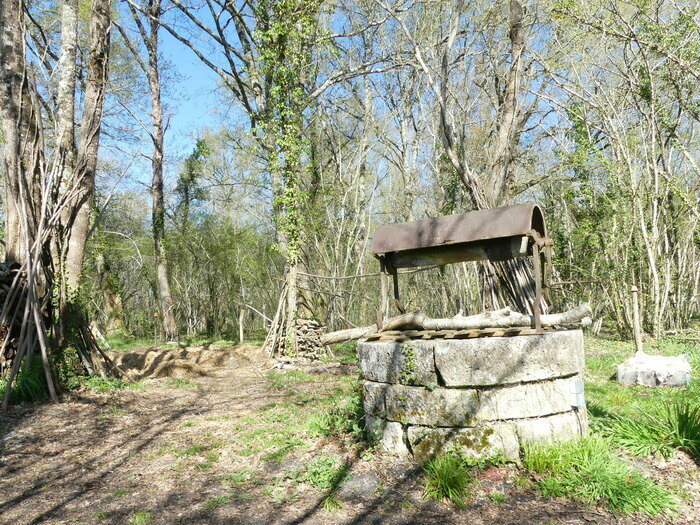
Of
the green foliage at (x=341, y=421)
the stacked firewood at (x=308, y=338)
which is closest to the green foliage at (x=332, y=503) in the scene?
the green foliage at (x=341, y=421)

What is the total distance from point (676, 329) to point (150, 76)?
612 inches

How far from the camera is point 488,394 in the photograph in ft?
11.9

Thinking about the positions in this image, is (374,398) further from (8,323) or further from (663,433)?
(8,323)

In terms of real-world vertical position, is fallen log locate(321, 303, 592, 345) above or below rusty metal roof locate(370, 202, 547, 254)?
below

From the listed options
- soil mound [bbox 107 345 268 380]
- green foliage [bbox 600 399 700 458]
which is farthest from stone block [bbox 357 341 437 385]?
soil mound [bbox 107 345 268 380]

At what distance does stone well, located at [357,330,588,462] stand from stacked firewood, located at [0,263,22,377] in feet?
15.6

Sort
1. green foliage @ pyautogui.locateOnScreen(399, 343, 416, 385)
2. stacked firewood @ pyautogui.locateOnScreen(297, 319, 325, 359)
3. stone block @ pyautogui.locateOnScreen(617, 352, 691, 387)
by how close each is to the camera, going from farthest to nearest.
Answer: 1. stacked firewood @ pyautogui.locateOnScreen(297, 319, 325, 359)
2. stone block @ pyautogui.locateOnScreen(617, 352, 691, 387)
3. green foliage @ pyautogui.locateOnScreen(399, 343, 416, 385)

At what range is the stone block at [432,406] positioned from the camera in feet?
12.0

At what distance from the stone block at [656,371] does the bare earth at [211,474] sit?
110 inches

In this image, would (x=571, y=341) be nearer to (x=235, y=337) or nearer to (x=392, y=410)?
(x=392, y=410)

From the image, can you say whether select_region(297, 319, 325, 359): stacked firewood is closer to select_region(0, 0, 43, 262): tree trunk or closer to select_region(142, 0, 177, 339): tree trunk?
select_region(0, 0, 43, 262): tree trunk

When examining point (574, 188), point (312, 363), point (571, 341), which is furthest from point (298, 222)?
point (574, 188)

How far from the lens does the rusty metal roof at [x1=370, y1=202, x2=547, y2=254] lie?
13.1 ft

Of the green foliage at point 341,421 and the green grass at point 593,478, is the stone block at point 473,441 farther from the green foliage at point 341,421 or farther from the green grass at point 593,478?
the green foliage at point 341,421
